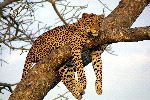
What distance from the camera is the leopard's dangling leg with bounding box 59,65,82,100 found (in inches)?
142

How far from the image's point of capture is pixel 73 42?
3447mm

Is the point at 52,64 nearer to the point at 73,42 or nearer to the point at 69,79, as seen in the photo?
the point at 73,42

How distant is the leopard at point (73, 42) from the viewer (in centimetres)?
341

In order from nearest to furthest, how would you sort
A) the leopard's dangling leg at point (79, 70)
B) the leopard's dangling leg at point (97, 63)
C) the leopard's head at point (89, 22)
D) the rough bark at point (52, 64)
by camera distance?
1. the rough bark at point (52, 64)
2. the leopard's dangling leg at point (79, 70)
3. the leopard's head at point (89, 22)
4. the leopard's dangling leg at point (97, 63)

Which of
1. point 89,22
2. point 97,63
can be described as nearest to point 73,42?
point 89,22

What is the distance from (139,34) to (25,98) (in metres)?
1.39

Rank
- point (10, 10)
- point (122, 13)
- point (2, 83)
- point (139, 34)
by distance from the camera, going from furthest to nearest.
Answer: point (2, 83) → point (10, 10) → point (122, 13) → point (139, 34)

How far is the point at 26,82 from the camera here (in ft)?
11.2

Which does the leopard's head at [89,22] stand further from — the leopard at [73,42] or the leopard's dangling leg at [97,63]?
the leopard's dangling leg at [97,63]

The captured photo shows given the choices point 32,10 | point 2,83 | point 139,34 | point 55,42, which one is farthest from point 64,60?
point 2,83

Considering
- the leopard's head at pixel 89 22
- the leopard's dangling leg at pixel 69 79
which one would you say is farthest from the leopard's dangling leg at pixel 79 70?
the leopard's head at pixel 89 22

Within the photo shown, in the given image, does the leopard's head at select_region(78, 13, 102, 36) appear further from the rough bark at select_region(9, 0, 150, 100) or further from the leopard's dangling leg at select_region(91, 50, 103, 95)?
the leopard's dangling leg at select_region(91, 50, 103, 95)

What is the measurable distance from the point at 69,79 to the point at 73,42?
0.57m

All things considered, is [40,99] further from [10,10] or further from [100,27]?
[10,10]
